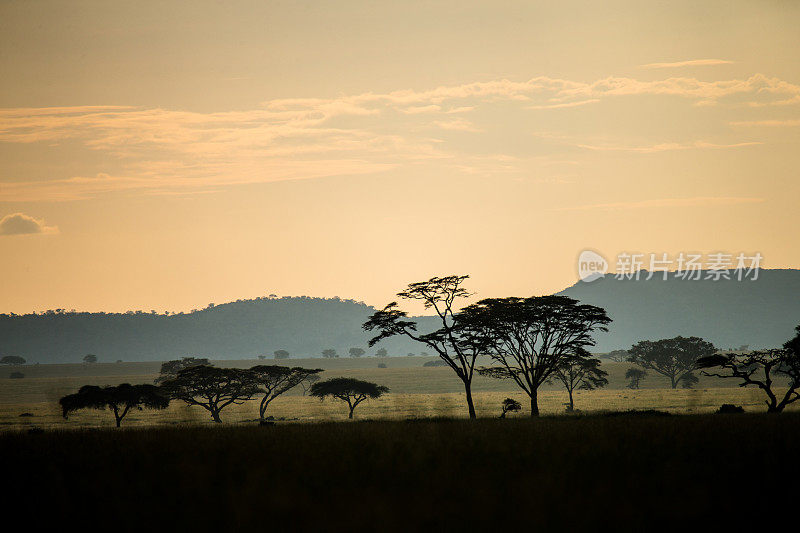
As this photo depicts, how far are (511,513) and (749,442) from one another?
16325 millimetres

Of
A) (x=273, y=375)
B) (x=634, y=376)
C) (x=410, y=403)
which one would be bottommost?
(x=410, y=403)

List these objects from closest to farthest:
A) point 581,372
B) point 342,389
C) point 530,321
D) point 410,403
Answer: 1. point 530,321
2. point 342,389
3. point 581,372
4. point 410,403

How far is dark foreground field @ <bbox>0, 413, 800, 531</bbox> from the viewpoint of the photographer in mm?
16172

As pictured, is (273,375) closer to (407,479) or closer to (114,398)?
(114,398)

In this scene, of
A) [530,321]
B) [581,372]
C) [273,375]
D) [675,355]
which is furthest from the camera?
[675,355]

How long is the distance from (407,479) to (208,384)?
6734 cm

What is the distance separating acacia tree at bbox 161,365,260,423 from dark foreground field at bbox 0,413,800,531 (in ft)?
165

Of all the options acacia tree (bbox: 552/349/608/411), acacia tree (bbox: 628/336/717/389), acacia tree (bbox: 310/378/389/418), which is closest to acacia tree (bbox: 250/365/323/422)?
acacia tree (bbox: 310/378/389/418)

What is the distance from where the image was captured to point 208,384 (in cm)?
8369

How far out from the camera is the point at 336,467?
74.7ft

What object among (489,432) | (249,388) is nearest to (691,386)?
(249,388)

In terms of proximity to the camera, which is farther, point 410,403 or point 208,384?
point 410,403

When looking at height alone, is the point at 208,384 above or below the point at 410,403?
above

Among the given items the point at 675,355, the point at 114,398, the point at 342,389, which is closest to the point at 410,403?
the point at 342,389
